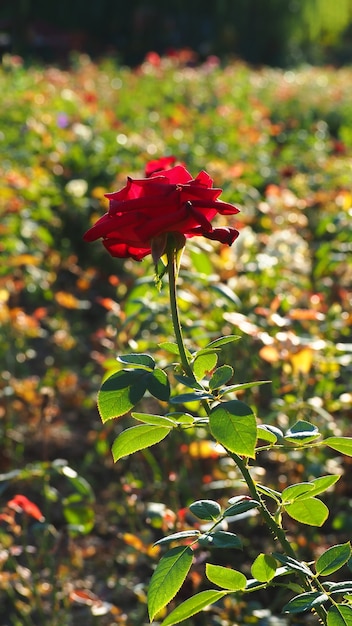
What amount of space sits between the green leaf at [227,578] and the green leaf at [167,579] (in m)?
0.04

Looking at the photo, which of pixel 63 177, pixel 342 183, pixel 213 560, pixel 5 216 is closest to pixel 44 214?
pixel 5 216

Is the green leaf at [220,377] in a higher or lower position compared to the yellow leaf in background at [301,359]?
higher

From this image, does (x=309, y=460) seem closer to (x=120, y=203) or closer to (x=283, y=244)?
(x=283, y=244)

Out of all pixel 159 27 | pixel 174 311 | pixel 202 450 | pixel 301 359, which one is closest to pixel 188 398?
pixel 174 311

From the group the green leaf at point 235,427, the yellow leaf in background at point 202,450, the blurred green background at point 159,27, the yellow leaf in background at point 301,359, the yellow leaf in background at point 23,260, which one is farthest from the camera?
the blurred green background at point 159,27

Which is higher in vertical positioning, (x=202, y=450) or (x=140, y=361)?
(x=140, y=361)

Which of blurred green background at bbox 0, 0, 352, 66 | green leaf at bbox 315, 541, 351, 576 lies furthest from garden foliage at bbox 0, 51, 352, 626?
blurred green background at bbox 0, 0, 352, 66

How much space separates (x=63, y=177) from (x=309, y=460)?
2.80m

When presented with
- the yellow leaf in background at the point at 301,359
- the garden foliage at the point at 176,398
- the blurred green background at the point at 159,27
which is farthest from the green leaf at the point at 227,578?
the blurred green background at the point at 159,27

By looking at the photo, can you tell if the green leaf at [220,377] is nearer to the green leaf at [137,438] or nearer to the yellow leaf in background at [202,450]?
the green leaf at [137,438]

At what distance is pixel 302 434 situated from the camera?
1169 millimetres

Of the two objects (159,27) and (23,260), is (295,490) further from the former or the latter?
(159,27)

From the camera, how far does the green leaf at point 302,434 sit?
1.16 m

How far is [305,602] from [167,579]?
0.53 ft
